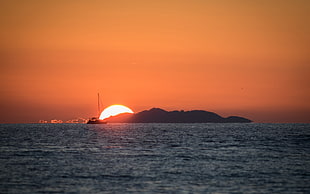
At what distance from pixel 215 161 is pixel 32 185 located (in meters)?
30.8

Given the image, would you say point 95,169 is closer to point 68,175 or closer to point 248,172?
point 68,175

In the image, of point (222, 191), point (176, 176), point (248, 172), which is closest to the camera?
point (222, 191)

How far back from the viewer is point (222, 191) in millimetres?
39625

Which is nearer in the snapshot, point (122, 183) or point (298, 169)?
point (122, 183)

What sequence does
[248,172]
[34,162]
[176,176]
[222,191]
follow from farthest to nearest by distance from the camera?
[34,162], [248,172], [176,176], [222,191]

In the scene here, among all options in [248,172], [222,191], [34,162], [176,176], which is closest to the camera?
[222,191]

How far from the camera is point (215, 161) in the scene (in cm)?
6562

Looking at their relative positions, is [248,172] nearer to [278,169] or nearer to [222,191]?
[278,169]

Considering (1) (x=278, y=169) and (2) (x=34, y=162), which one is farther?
(2) (x=34, y=162)

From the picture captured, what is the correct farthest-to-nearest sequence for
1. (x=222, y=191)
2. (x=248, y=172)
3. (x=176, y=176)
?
1. (x=248, y=172)
2. (x=176, y=176)
3. (x=222, y=191)

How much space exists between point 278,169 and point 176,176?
14.2 meters

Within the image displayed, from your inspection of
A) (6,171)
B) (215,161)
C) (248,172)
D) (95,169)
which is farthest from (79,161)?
(248,172)

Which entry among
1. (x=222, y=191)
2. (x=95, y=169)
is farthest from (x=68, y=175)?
(x=222, y=191)

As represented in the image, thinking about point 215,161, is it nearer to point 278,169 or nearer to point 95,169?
point 278,169
